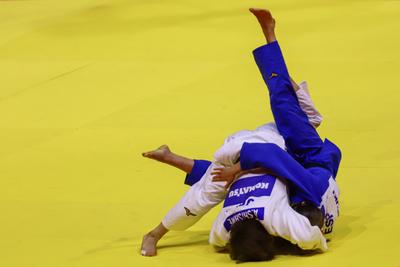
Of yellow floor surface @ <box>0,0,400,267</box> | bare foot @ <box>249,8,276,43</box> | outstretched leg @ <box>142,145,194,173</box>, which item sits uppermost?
bare foot @ <box>249,8,276,43</box>

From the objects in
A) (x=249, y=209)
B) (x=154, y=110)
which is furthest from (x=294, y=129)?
(x=154, y=110)

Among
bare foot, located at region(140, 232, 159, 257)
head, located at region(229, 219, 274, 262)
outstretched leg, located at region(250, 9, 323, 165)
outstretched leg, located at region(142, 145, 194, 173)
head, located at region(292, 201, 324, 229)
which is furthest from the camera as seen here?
outstretched leg, located at region(142, 145, 194, 173)

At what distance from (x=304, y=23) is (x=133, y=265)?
546 centimetres

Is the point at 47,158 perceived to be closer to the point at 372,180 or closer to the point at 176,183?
the point at 176,183

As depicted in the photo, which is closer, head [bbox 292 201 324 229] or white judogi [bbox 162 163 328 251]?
white judogi [bbox 162 163 328 251]

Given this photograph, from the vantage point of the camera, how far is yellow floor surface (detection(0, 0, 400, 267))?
5418 mm

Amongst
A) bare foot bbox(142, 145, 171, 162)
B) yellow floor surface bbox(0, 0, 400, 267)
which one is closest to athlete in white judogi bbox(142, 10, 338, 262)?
bare foot bbox(142, 145, 171, 162)

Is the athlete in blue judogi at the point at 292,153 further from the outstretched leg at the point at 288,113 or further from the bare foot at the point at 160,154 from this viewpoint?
the bare foot at the point at 160,154

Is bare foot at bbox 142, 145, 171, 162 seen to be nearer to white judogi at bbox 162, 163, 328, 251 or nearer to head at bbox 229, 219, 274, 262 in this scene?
white judogi at bbox 162, 163, 328, 251

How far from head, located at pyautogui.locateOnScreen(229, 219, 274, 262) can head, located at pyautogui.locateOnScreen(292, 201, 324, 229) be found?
208 mm

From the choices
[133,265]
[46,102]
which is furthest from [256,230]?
[46,102]

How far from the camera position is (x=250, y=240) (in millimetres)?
4785

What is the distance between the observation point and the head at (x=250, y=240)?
4.77 m

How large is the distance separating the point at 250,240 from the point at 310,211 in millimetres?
348
